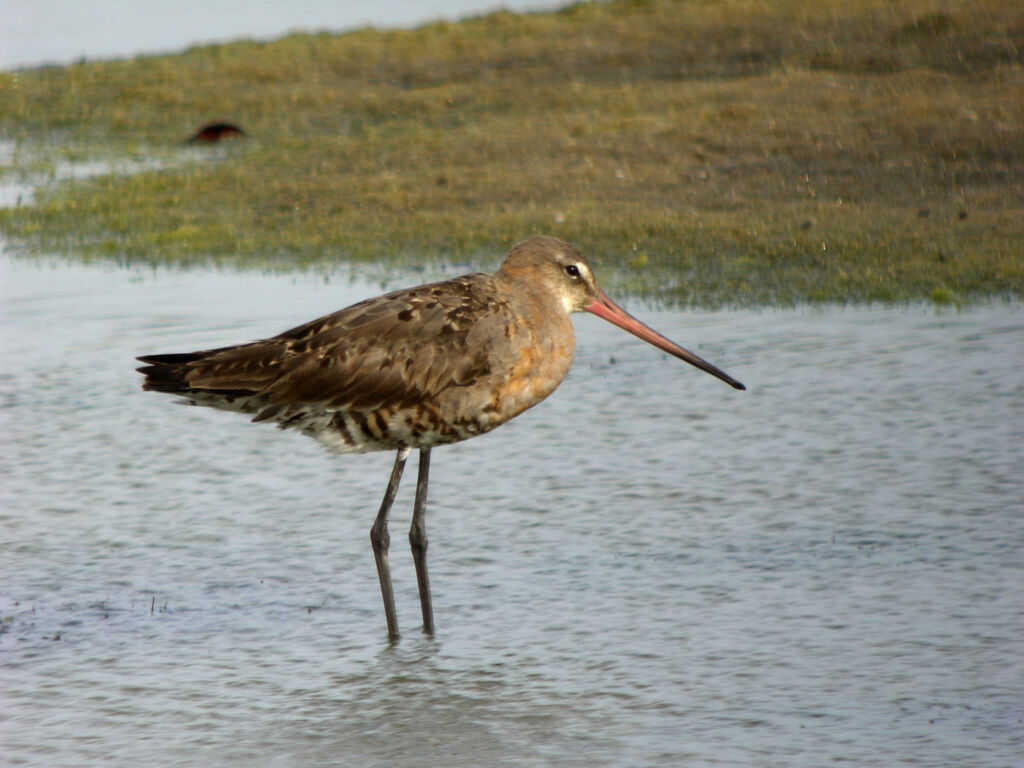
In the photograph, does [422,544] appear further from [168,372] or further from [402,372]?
[168,372]

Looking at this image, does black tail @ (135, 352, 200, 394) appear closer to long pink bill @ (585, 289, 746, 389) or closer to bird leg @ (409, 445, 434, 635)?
bird leg @ (409, 445, 434, 635)

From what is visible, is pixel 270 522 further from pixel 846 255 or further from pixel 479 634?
pixel 846 255

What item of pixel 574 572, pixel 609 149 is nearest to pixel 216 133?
pixel 609 149

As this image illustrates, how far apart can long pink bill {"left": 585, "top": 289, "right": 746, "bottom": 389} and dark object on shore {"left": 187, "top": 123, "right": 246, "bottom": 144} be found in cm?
891

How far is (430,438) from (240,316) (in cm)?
413

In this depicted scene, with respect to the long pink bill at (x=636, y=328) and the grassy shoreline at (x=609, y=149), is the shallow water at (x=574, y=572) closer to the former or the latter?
the long pink bill at (x=636, y=328)

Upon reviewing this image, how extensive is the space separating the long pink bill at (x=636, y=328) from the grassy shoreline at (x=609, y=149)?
3.11 m

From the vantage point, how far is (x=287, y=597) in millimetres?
5387

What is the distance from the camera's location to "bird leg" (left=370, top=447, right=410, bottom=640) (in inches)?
202

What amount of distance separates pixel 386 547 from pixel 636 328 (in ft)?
4.33

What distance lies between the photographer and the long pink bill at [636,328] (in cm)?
581

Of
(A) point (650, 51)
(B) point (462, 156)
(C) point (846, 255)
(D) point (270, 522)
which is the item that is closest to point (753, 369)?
(C) point (846, 255)

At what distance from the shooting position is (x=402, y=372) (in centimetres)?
516

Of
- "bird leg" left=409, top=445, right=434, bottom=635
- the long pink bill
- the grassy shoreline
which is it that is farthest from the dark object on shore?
"bird leg" left=409, top=445, right=434, bottom=635
